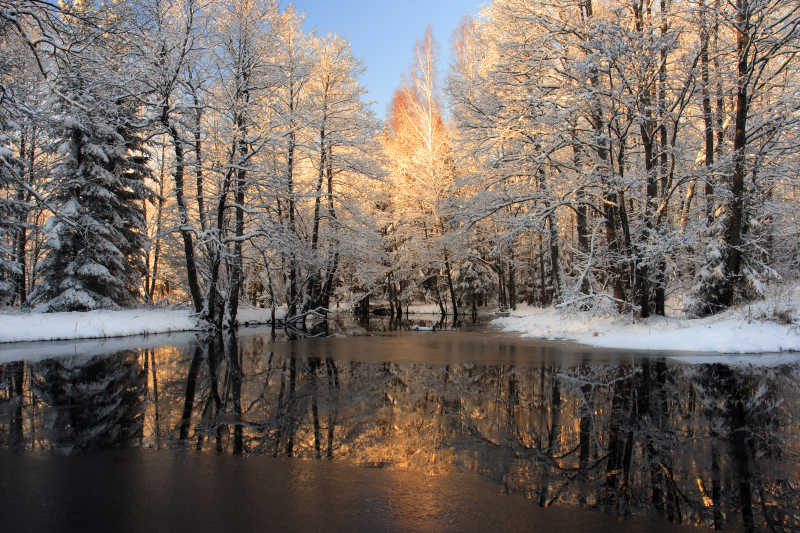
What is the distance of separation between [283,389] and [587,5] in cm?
1615

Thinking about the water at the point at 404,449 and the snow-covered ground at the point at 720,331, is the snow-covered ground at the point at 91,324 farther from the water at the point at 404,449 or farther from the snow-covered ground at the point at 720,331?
the snow-covered ground at the point at 720,331

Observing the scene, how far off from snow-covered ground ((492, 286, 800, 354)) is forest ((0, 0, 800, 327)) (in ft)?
2.80

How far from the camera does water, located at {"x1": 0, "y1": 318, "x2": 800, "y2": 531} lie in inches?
140

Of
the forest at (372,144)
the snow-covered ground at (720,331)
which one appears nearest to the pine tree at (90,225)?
the forest at (372,144)

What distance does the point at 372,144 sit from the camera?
84.3ft

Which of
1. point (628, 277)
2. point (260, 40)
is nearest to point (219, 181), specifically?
point (260, 40)

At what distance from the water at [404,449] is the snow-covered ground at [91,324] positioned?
6.74 meters

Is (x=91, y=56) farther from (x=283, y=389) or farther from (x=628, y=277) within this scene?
(x=628, y=277)

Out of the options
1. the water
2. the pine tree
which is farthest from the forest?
the water

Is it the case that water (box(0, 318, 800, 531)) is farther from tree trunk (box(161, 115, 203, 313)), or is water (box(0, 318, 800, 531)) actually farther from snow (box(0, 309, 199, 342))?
tree trunk (box(161, 115, 203, 313))

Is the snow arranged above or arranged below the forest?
below

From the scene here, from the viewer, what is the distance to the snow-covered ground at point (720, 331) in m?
11.3

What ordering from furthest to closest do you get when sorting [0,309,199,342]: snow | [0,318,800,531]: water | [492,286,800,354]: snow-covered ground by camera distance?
1. [0,309,199,342]: snow
2. [492,286,800,354]: snow-covered ground
3. [0,318,800,531]: water

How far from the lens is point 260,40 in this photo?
2020 centimetres
